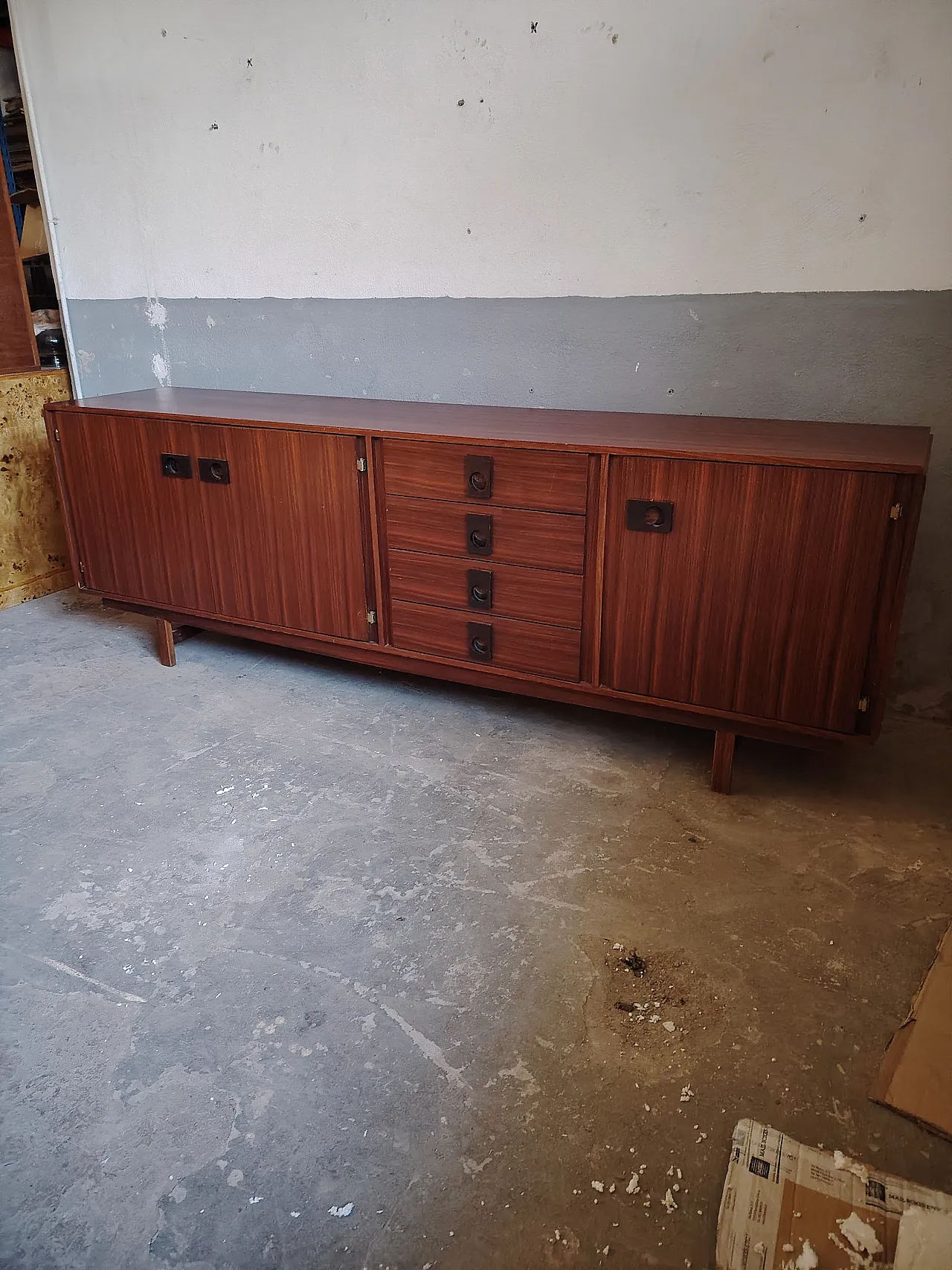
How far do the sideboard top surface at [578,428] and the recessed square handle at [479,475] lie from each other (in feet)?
0.16

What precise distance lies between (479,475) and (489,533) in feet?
0.46

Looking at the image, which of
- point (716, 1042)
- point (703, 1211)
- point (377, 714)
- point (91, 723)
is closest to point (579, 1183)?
point (703, 1211)

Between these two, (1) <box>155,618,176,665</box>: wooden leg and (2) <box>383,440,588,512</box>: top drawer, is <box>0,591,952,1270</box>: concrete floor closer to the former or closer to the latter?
(1) <box>155,618,176,665</box>: wooden leg

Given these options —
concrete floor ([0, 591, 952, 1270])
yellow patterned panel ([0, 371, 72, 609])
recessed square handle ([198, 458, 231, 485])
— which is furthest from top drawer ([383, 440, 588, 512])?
yellow patterned panel ([0, 371, 72, 609])

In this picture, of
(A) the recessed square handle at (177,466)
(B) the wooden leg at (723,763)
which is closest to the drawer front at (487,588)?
(B) the wooden leg at (723,763)

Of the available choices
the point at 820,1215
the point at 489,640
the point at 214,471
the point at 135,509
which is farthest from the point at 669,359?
the point at 820,1215

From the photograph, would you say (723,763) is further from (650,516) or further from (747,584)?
(650,516)

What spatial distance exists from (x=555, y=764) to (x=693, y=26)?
1754mm

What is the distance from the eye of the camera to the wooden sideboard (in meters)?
1.69

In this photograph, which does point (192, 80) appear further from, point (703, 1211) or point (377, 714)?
point (703, 1211)

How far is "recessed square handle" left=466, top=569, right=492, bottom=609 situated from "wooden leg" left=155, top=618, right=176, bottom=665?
1071 millimetres

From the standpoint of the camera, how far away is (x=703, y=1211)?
3.55 feet

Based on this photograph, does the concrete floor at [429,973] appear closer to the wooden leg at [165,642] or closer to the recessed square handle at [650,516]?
the wooden leg at [165,642]

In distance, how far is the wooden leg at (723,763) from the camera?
192cm
